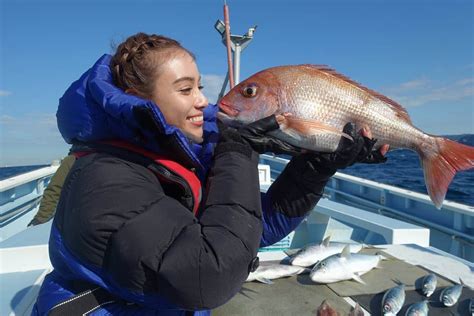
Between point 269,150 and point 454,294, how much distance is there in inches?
71.8

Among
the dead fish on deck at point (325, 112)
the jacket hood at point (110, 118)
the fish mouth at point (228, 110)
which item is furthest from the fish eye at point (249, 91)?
the jacket hood at point (110, 118)

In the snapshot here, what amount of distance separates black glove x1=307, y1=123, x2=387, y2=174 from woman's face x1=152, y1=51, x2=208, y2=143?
2.56ft

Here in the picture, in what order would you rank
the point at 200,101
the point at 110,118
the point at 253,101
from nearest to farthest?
1. the point at 110,118
2. the point at 200,101
3. the point at 253,101

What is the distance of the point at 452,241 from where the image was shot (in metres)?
5.07

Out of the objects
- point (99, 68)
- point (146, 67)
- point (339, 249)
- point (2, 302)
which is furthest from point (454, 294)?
point (2, 302)

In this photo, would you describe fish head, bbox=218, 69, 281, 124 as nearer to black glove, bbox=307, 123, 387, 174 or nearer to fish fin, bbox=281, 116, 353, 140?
fish fin, bbox=281, 116, 353, 140

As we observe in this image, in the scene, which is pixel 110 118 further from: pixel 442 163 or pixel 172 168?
pixel 442 163

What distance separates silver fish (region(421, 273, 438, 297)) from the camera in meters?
2.62

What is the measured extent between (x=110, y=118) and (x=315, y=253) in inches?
95.8

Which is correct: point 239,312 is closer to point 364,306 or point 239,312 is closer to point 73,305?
point 364,306

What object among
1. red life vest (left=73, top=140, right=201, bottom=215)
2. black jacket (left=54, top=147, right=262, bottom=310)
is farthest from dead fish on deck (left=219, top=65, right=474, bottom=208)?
black jacket (left=54, top=147, right=262, bottom=310)

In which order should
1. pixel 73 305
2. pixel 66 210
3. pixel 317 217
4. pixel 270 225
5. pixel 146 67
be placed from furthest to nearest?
1. pixel 317 217
2. pixel 270 225
3. pixel 146 67
4. pixel 73 305
5. pixel 66 210

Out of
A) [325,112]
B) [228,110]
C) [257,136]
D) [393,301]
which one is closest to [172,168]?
[257,136]

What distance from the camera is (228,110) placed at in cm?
202
